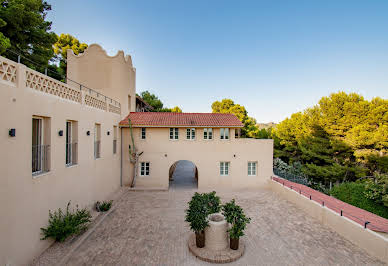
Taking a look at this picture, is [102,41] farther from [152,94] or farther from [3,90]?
[152,94]

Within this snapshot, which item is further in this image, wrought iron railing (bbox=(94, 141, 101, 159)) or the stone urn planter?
wrought iron railing (bbox=(94, 141, 101, 159))

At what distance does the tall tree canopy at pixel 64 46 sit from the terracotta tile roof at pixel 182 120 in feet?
44.6

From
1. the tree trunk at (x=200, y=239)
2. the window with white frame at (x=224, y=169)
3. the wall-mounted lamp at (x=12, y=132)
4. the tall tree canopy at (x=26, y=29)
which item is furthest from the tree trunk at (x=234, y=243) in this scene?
the tall tree canopy at (x=26, y=29)

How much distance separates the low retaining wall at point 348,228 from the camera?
633 centimetres

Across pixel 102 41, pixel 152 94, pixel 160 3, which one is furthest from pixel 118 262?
pixel 152 94

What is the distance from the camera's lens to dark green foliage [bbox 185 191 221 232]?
6.34 meters

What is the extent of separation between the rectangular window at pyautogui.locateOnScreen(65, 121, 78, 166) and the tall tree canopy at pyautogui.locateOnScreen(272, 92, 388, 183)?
25252mm

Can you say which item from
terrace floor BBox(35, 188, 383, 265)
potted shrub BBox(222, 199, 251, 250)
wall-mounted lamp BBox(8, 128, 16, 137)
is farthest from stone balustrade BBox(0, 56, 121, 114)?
potted shrub BBox(222, 199, 251, 250)

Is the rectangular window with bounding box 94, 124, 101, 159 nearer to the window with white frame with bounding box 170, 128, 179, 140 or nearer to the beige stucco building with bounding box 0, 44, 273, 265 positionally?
the beige stucco building with bounding box 0, 44, 273, 265

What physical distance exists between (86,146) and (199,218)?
269 inches

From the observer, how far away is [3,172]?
468cm

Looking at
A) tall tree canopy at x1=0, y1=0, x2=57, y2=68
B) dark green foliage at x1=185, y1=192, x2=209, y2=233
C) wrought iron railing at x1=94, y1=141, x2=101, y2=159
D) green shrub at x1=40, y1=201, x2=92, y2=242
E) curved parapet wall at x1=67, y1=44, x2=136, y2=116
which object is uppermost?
tall tree canopy at x1=0, y1=0, x2=57, y2=68

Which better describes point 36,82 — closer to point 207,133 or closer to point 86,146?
point 86,146

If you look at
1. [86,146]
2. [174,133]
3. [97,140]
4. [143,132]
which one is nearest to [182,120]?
[174,133]
